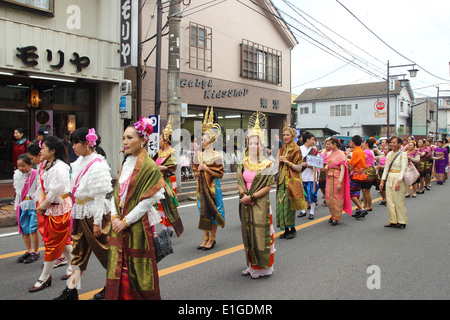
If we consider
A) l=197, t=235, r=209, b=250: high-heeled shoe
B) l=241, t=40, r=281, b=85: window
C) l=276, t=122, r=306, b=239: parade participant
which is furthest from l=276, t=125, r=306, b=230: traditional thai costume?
l=241, t=40, r=281, b=85: window

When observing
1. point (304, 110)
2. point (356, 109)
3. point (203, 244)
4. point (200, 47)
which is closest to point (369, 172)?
point (203, 244)

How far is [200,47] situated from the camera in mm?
14703

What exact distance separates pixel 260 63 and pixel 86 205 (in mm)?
15862

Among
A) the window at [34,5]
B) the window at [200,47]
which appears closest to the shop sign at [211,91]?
the window at [200,47]

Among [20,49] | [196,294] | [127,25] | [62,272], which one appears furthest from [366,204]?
[20,49]

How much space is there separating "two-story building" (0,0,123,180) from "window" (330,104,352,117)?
35213mm

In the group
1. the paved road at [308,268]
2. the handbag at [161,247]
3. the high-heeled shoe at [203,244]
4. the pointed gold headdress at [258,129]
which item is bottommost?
the paved road at [308,268]

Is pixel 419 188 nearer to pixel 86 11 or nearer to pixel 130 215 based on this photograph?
pixel 130 215

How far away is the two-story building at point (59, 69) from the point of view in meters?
9.79

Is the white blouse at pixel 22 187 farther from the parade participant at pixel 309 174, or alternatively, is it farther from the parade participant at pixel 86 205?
the parade participant at pixel 309 174

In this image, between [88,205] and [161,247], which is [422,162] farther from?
[88,205]

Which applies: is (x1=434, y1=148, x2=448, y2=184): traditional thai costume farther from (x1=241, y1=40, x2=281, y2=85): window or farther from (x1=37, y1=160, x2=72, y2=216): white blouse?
(x1=37, y1=160, x2=72, y2=216): white blouse

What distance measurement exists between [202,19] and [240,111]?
488 centimetres

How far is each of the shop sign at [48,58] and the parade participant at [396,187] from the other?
30.0 ft
